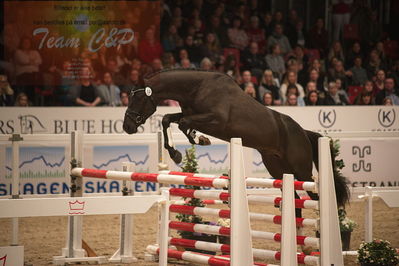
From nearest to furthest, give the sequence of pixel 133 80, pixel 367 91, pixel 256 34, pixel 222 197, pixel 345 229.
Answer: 1. pixel 222 197
2. pixel 345 229
3. pixel 133 80
4. pixel 367 91
5. pixel 256 34

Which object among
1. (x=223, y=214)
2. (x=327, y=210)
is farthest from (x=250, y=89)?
(x=327, y=210)

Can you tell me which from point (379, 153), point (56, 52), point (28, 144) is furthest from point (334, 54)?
point (28, 144)

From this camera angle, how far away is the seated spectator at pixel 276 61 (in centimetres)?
1345

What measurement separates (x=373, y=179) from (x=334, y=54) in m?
3.81

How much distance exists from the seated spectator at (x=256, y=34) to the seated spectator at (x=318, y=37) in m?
1.08

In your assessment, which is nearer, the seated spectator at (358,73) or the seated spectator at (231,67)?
the seated spectator at (231,67)

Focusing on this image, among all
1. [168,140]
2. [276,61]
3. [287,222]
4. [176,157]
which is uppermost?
[276,61]

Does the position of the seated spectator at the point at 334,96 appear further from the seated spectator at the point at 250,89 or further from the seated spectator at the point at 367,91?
the seated spectator at the point at 250,89

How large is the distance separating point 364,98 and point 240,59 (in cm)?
235

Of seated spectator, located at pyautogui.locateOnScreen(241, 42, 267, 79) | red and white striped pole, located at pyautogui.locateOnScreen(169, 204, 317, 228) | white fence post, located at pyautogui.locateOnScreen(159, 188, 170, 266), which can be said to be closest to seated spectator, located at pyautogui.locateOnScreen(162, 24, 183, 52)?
seated spectator, located at pyautogui.locateOnScreen(241, 42, 267, 79)

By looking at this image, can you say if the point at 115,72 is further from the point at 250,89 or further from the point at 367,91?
the point at 367,91

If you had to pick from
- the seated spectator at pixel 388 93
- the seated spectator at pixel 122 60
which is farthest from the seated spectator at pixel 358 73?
the seated spectator at pixel 122 60

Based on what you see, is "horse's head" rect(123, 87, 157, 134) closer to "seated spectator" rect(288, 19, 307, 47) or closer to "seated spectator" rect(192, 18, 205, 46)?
"seated spectator" rect(192, 18, 205, 46)

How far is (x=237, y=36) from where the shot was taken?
13914mm
